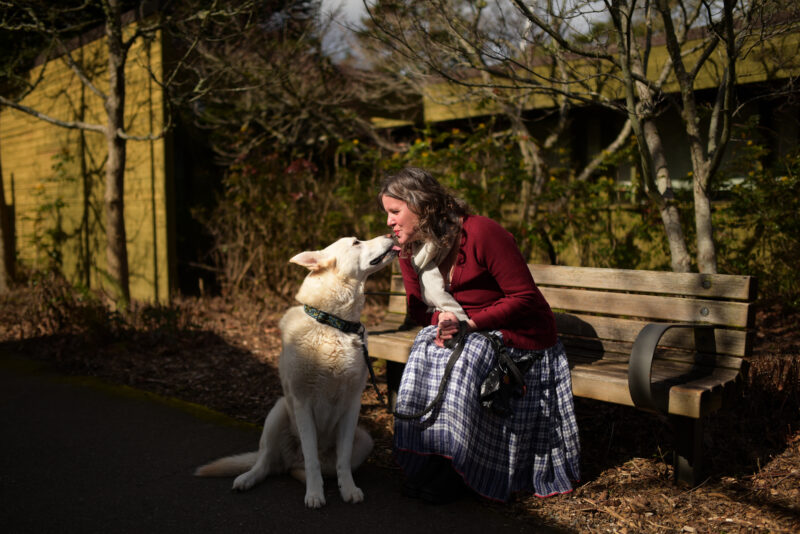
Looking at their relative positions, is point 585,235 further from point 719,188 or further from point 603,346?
point 603,346

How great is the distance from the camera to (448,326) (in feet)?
9.81

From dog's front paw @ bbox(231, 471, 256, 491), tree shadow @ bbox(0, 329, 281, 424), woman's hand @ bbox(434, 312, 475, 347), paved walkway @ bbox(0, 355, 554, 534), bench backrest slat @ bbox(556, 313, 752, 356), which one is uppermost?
woman's hand @ bbox(434, 312, 475, 347)

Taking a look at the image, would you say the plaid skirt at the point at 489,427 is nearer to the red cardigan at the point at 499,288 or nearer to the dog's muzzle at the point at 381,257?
the red cardigan at the point at 499,288

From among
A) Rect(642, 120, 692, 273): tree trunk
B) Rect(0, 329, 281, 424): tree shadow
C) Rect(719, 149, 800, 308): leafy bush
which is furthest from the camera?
Rect(719, 149, 800, 308): leafy bush

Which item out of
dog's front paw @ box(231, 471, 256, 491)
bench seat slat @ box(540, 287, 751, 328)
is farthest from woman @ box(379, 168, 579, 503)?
dog's front paw @ box(231, 471, 256, 491)

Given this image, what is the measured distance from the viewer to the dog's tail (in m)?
3.25

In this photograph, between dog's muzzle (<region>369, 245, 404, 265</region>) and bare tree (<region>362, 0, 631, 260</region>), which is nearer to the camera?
dog's muzzle (<region>369, 245, 404, 265</region>)

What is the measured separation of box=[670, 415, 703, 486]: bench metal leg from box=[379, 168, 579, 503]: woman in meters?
0.50

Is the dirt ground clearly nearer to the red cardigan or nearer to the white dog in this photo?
the white dog

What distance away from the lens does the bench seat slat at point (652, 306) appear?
124 inches

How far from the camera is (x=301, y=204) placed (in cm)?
767

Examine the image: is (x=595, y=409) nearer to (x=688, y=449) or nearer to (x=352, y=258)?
(x=688, y=449)

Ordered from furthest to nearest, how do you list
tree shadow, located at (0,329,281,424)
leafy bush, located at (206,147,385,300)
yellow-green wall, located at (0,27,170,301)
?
yellow-green wall, located at (0,27,170,301), leafy bush, located at (206,147,385,300), tree shadow, located at (0,329,281,424)

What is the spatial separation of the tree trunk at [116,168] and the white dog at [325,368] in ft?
14.2
